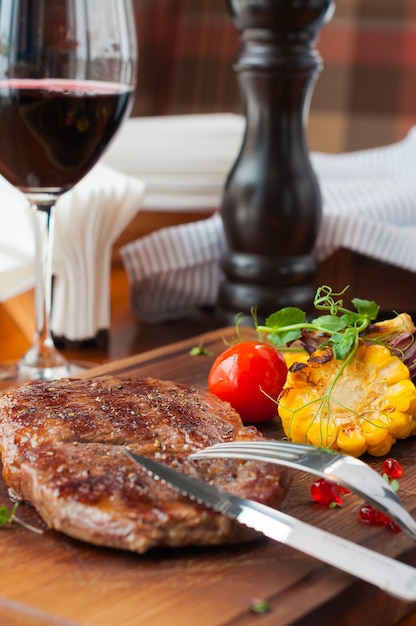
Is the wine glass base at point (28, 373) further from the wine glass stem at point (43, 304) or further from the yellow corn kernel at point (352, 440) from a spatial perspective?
the yellow corn kernel at point (352, 440)

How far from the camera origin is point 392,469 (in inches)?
45.9

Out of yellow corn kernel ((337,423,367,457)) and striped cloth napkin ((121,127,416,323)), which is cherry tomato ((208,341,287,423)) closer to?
yellow corn kernel ((337,423,367,457))

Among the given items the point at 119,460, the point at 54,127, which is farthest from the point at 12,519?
the point at 54,127

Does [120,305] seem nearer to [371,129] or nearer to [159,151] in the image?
[159,151]

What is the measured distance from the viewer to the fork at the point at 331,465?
930 mm

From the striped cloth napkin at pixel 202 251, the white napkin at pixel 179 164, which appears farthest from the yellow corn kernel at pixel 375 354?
the white napkin at pixel 179 164

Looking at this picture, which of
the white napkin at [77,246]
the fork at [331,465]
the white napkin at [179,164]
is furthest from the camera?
the white napkin at [179,164]

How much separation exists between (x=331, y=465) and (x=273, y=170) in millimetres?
1013

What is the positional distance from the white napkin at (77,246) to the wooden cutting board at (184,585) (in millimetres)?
868

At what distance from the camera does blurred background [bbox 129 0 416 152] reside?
447 centimetres

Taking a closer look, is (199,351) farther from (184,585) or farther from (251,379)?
(184,585)

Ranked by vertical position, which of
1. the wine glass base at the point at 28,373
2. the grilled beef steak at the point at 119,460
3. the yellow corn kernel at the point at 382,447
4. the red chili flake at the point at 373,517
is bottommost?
the wine glass base at the point at 28,373

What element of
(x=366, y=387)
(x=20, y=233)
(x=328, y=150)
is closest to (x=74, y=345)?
(x=20, y=233)

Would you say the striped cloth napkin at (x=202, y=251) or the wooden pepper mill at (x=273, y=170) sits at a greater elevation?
the wooden pepper mill at (x=273, y=170)
